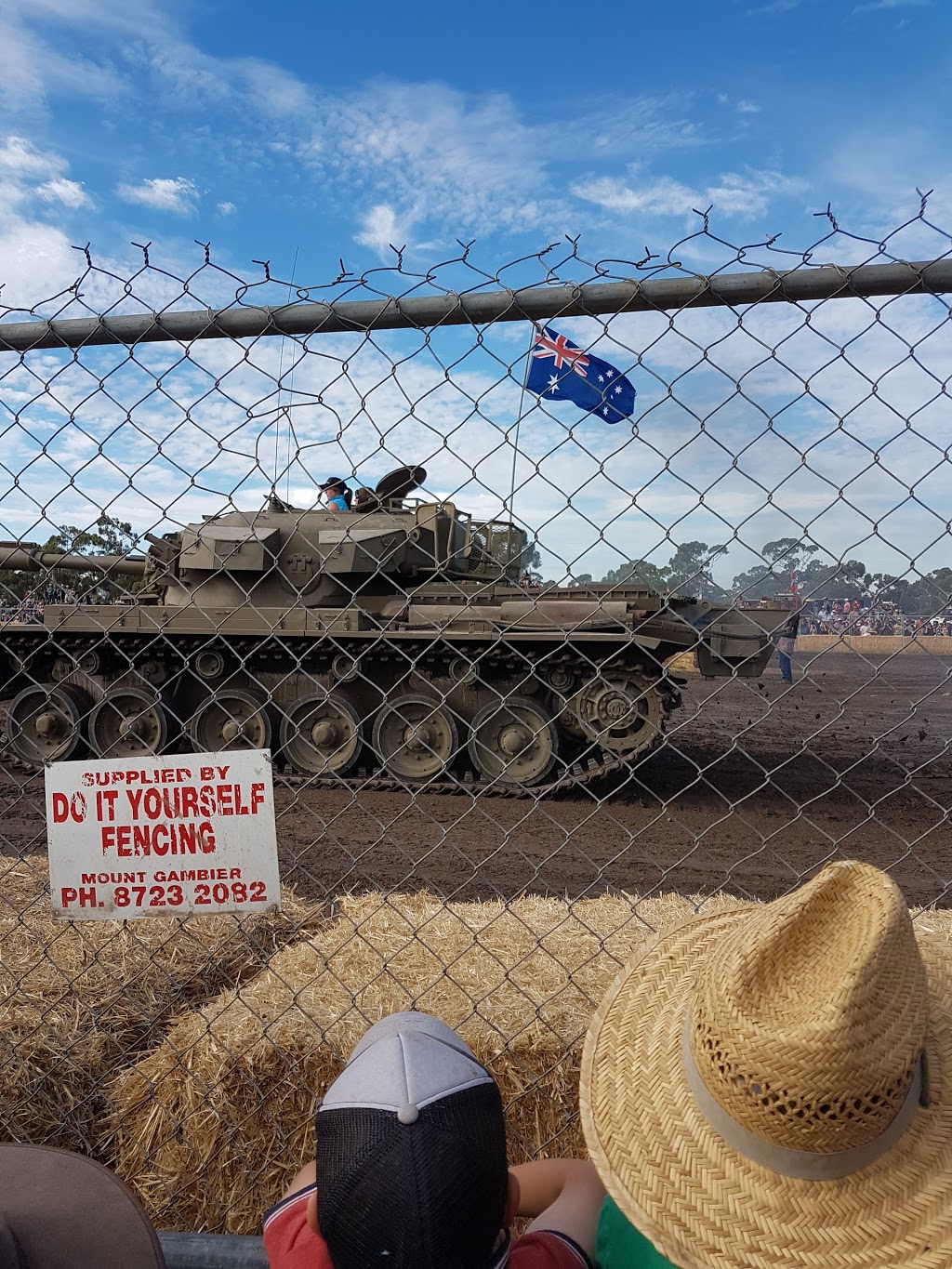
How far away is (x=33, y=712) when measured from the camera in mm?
10992

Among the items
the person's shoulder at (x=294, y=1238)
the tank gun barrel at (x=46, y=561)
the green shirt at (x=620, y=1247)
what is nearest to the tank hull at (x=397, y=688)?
the tank gun barrel at (x=46, y=561)

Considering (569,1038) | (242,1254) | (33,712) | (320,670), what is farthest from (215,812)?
(33,712)

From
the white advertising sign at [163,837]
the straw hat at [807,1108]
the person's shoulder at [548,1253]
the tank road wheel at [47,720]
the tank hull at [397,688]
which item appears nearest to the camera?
the straw hat at [807,1108]

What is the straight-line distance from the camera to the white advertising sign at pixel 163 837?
2217mm

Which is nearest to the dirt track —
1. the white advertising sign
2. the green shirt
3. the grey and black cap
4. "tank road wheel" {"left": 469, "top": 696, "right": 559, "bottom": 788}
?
"tank road wheel" {"left": 469, "top": 696, "right": 559, "bottom": 788}

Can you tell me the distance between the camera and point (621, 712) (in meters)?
9.16

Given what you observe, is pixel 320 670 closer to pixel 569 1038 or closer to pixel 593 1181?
pixel 569 1038

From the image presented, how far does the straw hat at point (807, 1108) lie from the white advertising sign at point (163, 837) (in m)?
1.17

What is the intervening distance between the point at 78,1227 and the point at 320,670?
9308 millimetres

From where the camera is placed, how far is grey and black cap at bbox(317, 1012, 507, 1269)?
1.16 m

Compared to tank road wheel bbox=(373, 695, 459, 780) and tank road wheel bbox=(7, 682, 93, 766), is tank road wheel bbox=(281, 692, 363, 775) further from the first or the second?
tank road wheel bbox=(7, 682, 93, 766)

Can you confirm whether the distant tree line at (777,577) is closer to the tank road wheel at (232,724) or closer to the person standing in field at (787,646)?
the person standing in field at (787,646)

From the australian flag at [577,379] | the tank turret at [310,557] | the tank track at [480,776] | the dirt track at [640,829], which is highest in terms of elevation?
the tank turret at [310,557]

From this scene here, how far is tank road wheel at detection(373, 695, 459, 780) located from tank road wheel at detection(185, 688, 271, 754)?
3.97 ft
